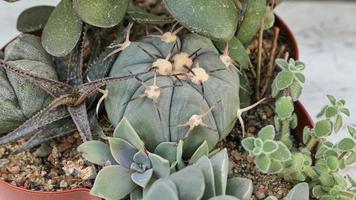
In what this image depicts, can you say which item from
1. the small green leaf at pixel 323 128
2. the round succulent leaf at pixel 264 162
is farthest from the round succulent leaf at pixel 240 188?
the small green leaf at pixel 323 128

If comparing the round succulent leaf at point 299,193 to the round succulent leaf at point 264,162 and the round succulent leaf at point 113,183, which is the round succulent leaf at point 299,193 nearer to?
the round succulent leaf at point 264,162

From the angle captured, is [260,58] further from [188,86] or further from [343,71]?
[343,71]

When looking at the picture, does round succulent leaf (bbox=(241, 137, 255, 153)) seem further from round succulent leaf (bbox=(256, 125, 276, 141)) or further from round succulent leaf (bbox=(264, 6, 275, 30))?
round succulent leaf (bbox=(264, 6, 275, 30))

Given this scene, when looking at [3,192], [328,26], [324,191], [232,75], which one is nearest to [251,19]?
[232,75]

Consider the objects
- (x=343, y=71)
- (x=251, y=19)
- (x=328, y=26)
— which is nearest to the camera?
(x=251, y=19)

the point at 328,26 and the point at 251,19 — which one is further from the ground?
the point at 251,19
